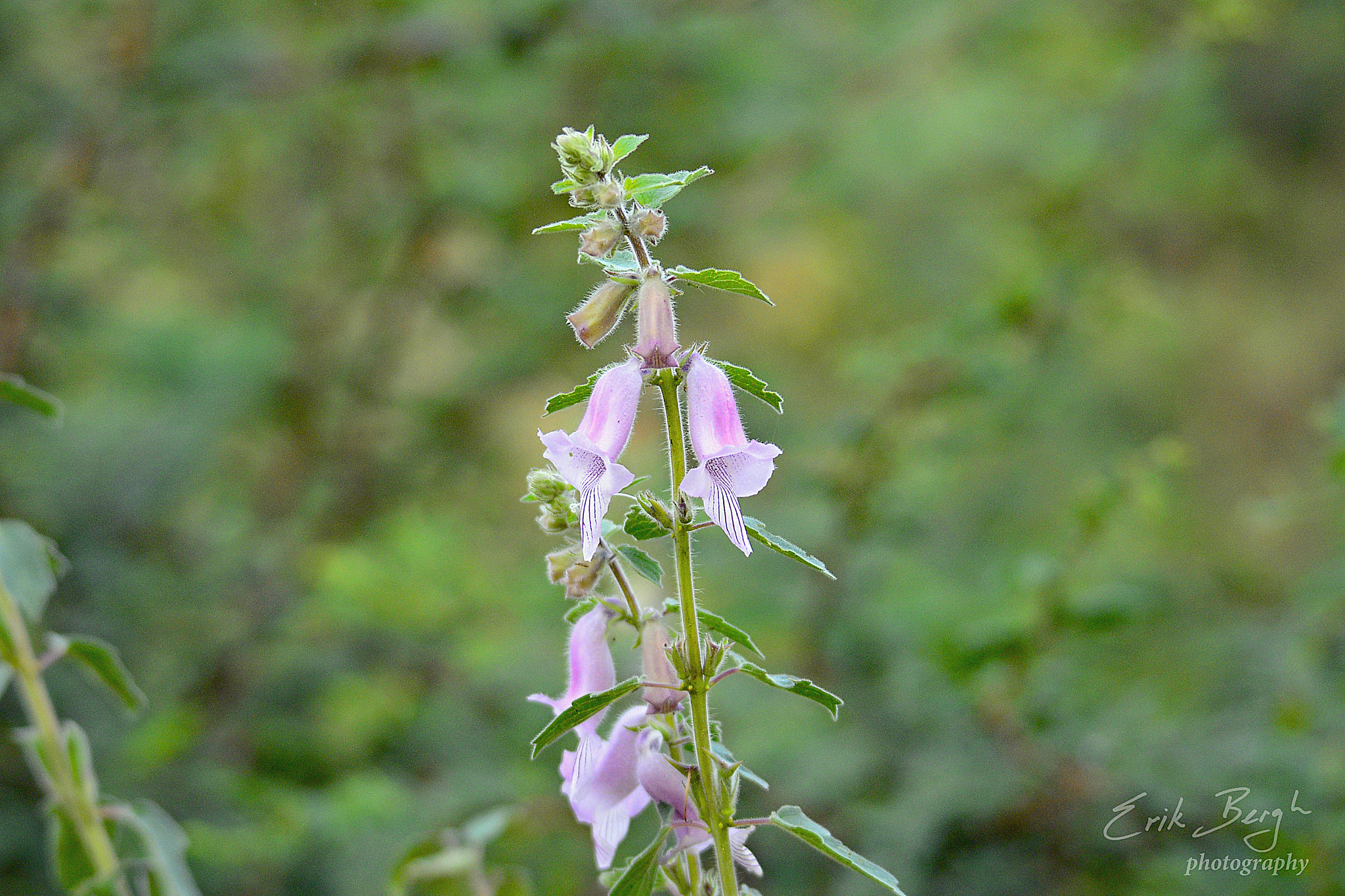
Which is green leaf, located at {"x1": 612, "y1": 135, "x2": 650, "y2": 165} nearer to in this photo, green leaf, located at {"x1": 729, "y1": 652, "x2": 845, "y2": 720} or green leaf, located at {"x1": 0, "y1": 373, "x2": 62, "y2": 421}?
green leaf, located at {"x1": 729, "y1": 652, "x2": 845, "y2": 720}

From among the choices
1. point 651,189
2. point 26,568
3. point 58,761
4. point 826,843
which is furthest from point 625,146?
point 58,761

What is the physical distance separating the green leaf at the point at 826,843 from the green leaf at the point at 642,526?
0.15 m

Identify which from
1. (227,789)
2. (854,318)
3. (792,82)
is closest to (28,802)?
(227,789)

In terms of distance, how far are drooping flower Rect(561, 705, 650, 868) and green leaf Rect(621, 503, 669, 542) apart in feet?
0.31

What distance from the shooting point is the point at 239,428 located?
2.45 meters

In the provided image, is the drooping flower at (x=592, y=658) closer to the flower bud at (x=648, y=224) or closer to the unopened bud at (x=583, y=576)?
the unopened bud at (x=583, y=576)

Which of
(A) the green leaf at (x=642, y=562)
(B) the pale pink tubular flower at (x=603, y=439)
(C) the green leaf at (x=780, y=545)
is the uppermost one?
(B) the pale pink tubular flower at (x=603, y=439)

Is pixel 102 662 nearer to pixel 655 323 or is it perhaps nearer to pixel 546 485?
pixel 546 485

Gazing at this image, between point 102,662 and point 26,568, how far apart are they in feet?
0.45

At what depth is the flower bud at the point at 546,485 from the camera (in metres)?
0.58

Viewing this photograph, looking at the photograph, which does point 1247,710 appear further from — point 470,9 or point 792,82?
point 470,9

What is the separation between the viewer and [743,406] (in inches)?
80.7

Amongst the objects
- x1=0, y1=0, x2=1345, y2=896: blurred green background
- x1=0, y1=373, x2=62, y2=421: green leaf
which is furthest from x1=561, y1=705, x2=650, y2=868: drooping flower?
x1=0, y1=0, x2=1345, y2=896: blurred green background

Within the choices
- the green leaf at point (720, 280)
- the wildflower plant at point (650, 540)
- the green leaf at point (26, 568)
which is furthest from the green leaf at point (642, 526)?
the green leaf at point (26, 568)
